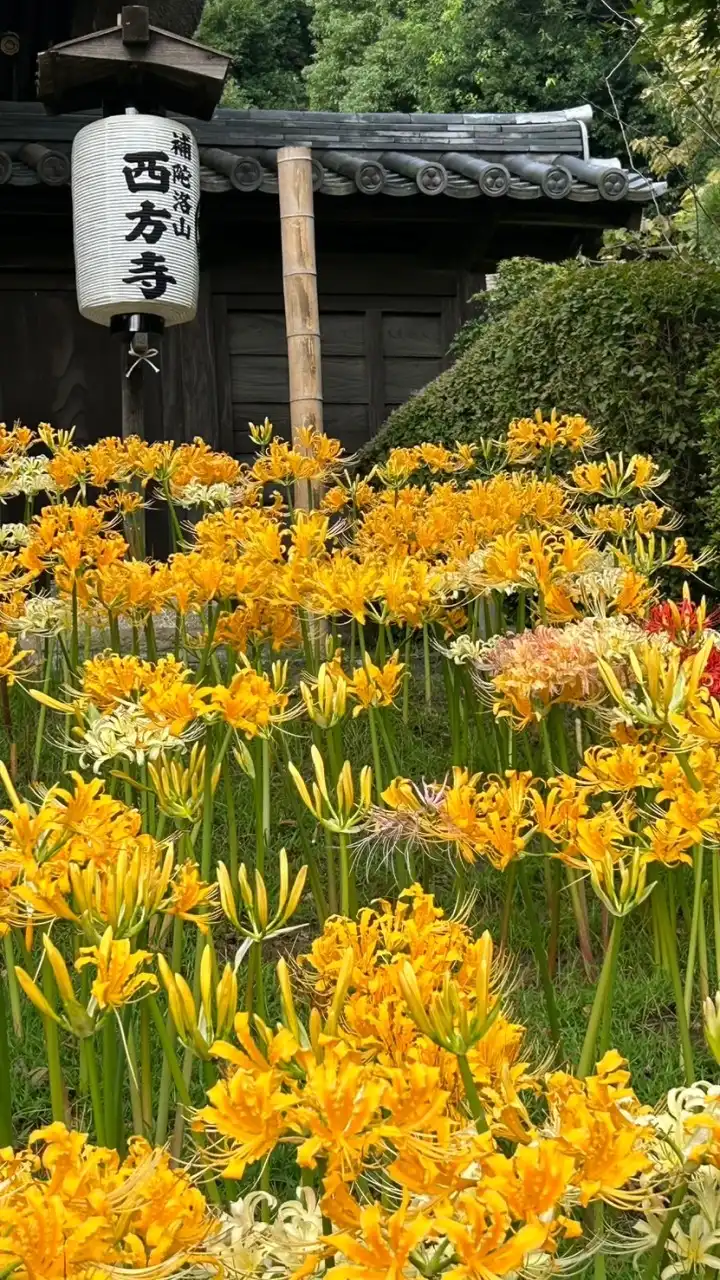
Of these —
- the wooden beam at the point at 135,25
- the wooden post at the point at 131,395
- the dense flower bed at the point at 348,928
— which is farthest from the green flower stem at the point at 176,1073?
the wooden beam at the point at 135,25

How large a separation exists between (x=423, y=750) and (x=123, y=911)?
222cm

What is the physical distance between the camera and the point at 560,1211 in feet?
2.59

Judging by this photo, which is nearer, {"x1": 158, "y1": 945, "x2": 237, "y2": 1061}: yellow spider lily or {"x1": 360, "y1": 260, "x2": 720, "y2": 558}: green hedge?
{"x1": 158, "y1": 945, "x2": 237, "y2": 1061}: yellow spider lily

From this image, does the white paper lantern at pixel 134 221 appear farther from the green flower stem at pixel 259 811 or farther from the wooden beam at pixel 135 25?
the green flower stem at pixel 259 811

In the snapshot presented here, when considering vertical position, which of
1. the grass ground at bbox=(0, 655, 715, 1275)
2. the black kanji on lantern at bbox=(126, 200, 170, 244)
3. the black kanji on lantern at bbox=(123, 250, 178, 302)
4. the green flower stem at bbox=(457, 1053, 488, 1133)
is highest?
the black kanji on lantern at bbox=(126, 200, 170, 244)

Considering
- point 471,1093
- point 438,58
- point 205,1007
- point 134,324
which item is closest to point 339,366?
point 134,324

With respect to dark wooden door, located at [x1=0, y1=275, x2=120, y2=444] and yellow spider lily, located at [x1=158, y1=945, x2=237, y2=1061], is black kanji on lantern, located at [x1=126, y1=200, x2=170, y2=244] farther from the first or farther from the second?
yellow spider lily, located at [x1=158, y1=945, x2=237, y2=1061]

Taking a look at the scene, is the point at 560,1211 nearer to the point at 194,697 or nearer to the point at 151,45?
the point at 194,697

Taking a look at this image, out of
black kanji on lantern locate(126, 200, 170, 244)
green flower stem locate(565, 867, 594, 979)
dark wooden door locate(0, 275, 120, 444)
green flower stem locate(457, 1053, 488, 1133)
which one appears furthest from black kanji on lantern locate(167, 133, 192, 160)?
green flower stem locate(457, 1053, 488, 1133)

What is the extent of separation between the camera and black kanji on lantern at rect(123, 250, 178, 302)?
5.11 meters

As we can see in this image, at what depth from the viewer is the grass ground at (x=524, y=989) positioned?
1.83m

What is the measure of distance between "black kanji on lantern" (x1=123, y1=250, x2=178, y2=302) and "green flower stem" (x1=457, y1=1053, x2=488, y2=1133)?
15.4 feet

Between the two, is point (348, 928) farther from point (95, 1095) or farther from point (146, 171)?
point (146, 171)

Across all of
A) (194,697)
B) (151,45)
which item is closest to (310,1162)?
(194,697)
